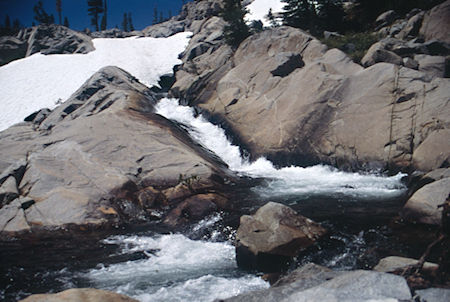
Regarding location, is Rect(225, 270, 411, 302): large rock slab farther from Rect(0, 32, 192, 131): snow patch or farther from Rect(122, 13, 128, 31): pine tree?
Rect(122, 13, 128, 31): pine tree

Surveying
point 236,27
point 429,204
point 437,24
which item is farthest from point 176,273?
point 236,27

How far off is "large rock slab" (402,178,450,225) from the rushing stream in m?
0.93

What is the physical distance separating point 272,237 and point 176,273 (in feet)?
8.33

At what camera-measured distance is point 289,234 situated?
7.76 metres

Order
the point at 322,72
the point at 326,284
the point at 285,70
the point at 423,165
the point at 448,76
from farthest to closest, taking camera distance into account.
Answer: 1. the point at 285,70
2. the point at 322,72
3. the point at 448,76
4. the point at 423,165
5. the point at 326,284

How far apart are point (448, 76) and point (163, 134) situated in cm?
1518

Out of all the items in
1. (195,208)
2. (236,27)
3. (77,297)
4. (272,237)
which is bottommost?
(195,208)

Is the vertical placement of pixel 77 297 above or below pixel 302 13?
below

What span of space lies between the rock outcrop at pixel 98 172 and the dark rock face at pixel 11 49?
103ft

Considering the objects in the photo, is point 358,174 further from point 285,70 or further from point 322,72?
point 285,70

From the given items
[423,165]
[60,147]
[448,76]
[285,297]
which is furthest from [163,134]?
[448,76]

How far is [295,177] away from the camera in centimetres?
1565

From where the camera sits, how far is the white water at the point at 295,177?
1285 centimetres

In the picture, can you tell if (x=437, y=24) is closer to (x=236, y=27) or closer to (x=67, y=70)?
(x=236, y=27)
